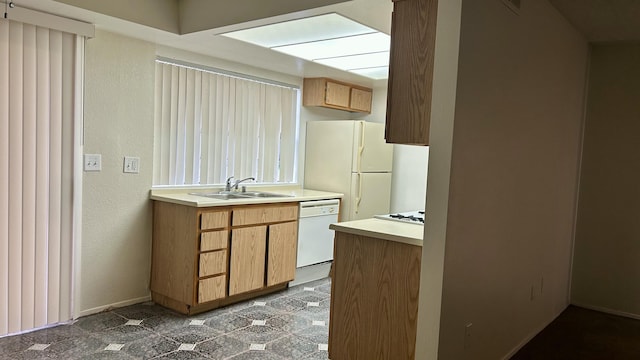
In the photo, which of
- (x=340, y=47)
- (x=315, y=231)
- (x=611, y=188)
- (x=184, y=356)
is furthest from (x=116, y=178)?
(x=611, y=188)

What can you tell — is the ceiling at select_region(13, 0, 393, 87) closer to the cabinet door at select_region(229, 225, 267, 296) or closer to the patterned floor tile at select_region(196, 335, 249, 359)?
the cabinet door at select_region(229, 225, 267, 296)

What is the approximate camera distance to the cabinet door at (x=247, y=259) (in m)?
3.75

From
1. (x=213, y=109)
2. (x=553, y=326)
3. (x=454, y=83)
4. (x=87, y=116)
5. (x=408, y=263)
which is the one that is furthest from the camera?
(x=213, y=109)

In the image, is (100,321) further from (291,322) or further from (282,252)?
(282,252)

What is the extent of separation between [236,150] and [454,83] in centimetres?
276

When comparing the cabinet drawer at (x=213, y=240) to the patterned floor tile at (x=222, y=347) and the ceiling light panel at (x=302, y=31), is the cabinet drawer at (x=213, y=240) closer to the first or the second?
the patterned floor tile at (x=222, y=347)

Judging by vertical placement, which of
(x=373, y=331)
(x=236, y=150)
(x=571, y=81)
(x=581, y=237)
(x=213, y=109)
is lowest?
(x=373, y=331)

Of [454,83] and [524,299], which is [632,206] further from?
[454,83]

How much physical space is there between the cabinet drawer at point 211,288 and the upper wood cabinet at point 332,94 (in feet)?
7.27

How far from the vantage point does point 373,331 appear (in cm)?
259

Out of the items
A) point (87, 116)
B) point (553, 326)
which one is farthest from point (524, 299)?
point (87, 116)

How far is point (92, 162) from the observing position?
11.2ft

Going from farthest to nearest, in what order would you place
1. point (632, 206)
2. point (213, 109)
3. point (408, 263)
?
point (213, 109) → point (632, 206) → point (408, 263)

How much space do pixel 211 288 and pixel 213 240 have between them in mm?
367
